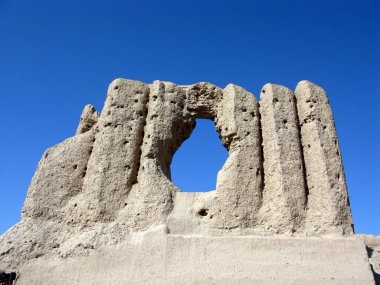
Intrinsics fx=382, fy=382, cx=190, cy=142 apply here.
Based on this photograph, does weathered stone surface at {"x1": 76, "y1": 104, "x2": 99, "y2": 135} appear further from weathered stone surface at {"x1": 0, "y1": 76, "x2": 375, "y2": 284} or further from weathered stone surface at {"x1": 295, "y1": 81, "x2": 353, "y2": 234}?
weathered stone surface at {"x1": 295, "y1": 81, "x2": 353, "y2": 234}

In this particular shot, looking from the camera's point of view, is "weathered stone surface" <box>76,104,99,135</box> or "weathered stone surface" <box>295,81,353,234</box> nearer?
"weathered stone surface" <box>295,81,353,234</box>

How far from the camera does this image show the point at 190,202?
7.57 m

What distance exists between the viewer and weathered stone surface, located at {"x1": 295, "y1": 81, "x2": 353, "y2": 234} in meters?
7.33

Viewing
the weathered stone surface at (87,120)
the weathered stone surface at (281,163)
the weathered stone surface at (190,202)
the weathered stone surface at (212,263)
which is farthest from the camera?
the weathered stone surface at (87,120)

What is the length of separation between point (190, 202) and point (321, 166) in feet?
9.23

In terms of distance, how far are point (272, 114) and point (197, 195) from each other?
2542mm

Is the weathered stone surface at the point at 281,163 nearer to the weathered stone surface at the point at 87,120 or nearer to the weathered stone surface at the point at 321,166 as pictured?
the weathered stone surface at the point at 321,166

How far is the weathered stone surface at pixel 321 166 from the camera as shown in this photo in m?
7.33

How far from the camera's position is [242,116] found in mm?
8562

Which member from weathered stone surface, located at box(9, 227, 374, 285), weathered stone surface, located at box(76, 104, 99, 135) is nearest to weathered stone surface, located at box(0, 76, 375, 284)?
weathered stone surface, located at box(9, 227, 374, 285)

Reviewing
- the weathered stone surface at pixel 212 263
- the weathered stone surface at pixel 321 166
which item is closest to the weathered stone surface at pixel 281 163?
the weathered stone surface at pixel 321 166

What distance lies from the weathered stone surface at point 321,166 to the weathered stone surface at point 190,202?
2 centimetres

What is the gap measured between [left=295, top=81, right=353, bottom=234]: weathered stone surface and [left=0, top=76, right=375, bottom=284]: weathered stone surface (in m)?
0.02

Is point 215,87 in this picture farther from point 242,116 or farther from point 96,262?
point 96,262
